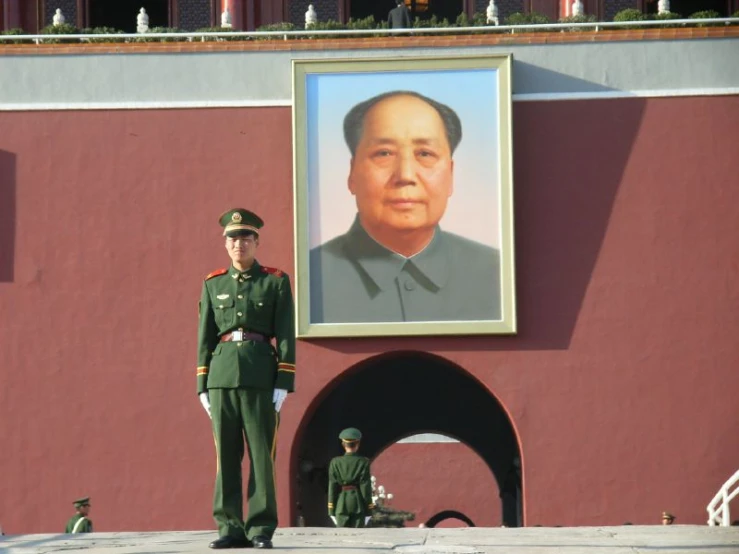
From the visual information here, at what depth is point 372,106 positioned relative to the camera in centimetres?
1571

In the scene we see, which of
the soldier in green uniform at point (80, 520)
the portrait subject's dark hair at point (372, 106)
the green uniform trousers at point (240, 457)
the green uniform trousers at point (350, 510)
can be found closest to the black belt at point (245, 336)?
the green uniform trousers at point (240, 457)

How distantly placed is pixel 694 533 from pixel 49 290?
826 centimetres

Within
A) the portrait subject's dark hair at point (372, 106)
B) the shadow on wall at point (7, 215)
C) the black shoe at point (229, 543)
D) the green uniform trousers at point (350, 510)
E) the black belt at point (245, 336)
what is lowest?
the green uniform trousers at point (350, 510)

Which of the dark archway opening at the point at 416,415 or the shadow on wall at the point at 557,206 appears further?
the dark archway opening at the point at 416,415

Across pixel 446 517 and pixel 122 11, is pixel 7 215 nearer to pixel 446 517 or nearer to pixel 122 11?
pixel 122 11

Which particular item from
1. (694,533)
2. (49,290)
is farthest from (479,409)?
(694,533)

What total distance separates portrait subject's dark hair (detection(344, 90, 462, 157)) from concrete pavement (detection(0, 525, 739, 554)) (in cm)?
628

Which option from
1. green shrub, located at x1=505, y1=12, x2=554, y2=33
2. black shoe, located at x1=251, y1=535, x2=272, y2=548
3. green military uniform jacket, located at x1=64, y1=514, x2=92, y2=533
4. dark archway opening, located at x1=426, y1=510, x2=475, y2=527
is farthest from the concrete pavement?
dark archway opening, located at x1=426, y1=510, x2=475, y2=527

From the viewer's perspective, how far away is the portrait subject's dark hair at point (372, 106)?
51.4 ft

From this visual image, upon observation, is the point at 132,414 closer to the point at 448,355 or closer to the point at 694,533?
the point at 448,355

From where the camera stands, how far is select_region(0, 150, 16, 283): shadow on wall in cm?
1577

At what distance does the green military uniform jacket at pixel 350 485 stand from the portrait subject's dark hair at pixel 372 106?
3.64m

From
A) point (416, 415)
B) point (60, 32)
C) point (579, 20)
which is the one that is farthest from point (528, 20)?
point (416, 415)

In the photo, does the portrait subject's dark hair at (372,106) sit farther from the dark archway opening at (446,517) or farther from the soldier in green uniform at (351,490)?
the dark archway opening at (446,517)
